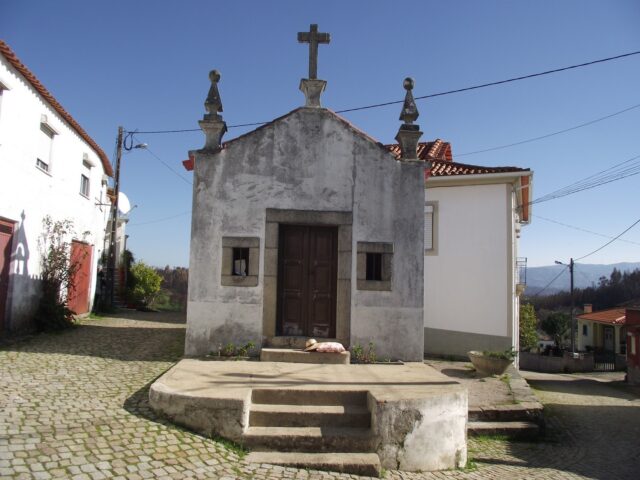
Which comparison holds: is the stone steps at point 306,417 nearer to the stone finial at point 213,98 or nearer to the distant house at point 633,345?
the stone finial at point 213,98

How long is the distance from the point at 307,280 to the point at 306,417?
3.10m

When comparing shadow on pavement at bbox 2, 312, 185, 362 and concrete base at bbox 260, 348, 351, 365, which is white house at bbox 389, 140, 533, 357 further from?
shadow on pavement at bbox 2, 312, 185, 362

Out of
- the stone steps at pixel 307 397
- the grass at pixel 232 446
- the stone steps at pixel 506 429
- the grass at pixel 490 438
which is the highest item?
the stone steps at pixel 307 397

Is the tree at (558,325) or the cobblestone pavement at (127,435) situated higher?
the cobblestone pavement at (127,435)

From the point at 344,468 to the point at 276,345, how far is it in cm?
323

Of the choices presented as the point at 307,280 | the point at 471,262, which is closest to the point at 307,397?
the point at 307,280

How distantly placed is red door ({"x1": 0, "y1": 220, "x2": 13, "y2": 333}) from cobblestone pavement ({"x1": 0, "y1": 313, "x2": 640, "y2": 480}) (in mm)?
819

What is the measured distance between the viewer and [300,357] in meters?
7.14

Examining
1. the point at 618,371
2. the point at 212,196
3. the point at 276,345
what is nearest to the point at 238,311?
the point at 276,345

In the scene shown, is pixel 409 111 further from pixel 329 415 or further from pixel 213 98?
pixel 329 415

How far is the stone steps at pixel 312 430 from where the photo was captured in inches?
177

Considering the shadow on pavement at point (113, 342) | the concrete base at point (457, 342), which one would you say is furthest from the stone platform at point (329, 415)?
the concrete base at point (457, 342)

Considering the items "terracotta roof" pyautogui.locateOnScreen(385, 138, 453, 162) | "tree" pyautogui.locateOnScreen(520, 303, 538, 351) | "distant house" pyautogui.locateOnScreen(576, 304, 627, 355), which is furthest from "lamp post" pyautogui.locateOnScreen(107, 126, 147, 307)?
"distant house" pyautogui.locateOnScreen(576, 304, 627, 355)

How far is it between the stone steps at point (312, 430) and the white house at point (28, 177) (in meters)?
6.34
